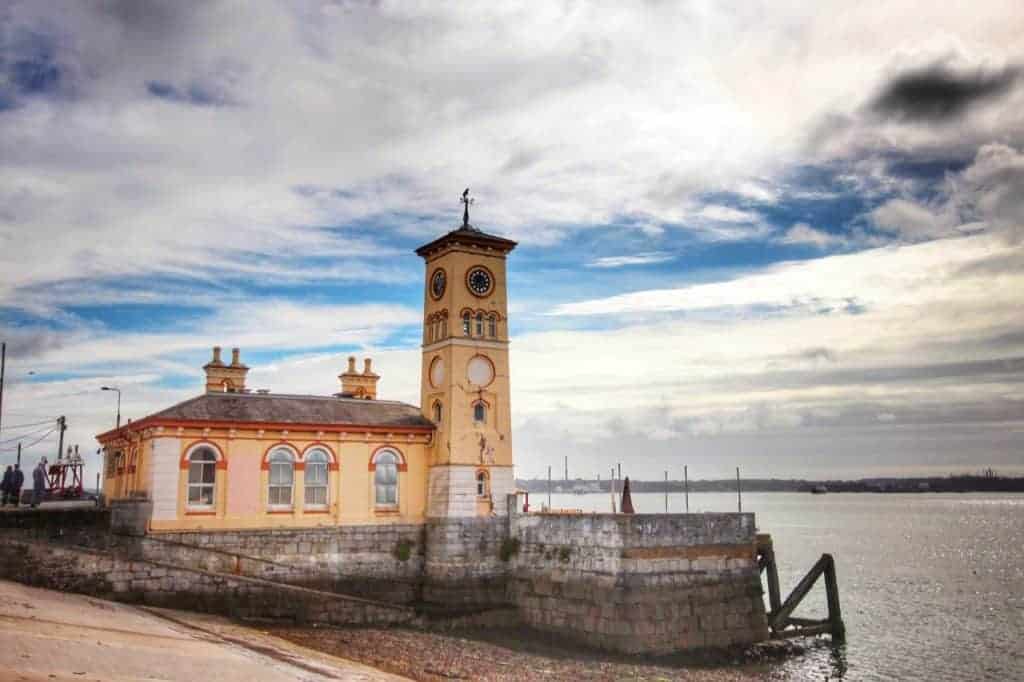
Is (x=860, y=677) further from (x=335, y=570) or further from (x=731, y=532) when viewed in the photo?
(x=335, y=570)

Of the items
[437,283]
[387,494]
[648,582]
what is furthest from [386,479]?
[648,582]

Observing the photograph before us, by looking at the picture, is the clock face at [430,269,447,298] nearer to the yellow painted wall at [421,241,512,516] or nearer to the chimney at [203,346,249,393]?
the yellow painted wall at [421,241,512,516]

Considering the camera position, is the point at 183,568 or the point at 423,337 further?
the point at 423,337

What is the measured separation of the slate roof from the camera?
33.0m

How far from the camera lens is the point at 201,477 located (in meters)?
32.5

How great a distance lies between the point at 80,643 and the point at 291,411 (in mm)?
17184

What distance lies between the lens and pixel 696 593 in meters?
31.3

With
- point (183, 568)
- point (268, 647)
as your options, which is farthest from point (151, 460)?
point (268, 647)

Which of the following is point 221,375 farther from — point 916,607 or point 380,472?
point 916,607

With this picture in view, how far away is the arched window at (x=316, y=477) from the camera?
113 feet

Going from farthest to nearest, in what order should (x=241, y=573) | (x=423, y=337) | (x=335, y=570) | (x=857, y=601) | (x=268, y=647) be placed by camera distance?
(x=857, y=601) < (x=423, y=337) < (x=335, y=570) < (x=241, y=573) < (x=268, y=647)

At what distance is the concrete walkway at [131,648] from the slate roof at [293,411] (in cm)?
806

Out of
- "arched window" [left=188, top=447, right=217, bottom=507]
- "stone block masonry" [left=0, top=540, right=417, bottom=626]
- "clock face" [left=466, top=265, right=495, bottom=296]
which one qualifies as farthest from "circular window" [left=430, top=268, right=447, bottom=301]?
"stone block masonry" [left=0, top=540, right=417, bottom=626]

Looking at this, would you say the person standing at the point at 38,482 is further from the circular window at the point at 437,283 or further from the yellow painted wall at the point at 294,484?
the circular window at the point at 437,283
